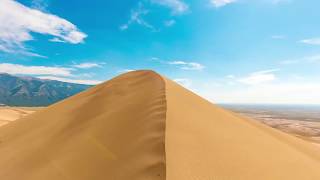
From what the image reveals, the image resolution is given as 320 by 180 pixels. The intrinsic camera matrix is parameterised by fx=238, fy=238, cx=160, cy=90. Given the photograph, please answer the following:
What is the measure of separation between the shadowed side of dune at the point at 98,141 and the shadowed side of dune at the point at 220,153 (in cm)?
31

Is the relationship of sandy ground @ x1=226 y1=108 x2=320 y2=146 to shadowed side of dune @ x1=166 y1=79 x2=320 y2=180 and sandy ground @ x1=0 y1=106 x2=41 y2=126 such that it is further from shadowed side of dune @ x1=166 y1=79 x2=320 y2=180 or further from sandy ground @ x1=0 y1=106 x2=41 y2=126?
sandy ground @ x1=0 y1=106 x2=41 y2=126

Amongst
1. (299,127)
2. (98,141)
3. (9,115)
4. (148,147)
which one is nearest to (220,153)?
(148,147)

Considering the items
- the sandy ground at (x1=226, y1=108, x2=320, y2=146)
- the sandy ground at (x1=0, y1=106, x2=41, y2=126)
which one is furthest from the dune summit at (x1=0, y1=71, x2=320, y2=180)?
the sandy ground at (x1=0, y1=106, x2=41, y2=126)

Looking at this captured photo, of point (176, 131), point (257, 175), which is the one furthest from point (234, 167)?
point (176, 131)

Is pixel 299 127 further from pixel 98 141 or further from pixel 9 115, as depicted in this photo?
pixel 98 141

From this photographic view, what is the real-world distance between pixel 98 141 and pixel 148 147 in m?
1.75

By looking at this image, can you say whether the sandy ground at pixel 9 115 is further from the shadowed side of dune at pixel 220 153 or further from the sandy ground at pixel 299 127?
the sandy ground at pixel 299 127

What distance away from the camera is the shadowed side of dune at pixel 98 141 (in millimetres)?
5051

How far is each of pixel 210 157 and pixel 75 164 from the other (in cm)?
314

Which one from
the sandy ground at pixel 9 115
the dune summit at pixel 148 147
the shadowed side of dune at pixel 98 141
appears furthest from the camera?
the sandy ground at pixel 9 115

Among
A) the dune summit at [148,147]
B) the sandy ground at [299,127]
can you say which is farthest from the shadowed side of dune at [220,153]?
the sandy ground at [299,127]

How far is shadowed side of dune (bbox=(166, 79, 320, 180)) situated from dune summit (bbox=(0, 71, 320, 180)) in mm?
19

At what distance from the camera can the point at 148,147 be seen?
5305 mm

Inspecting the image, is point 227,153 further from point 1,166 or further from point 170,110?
point 1,166
